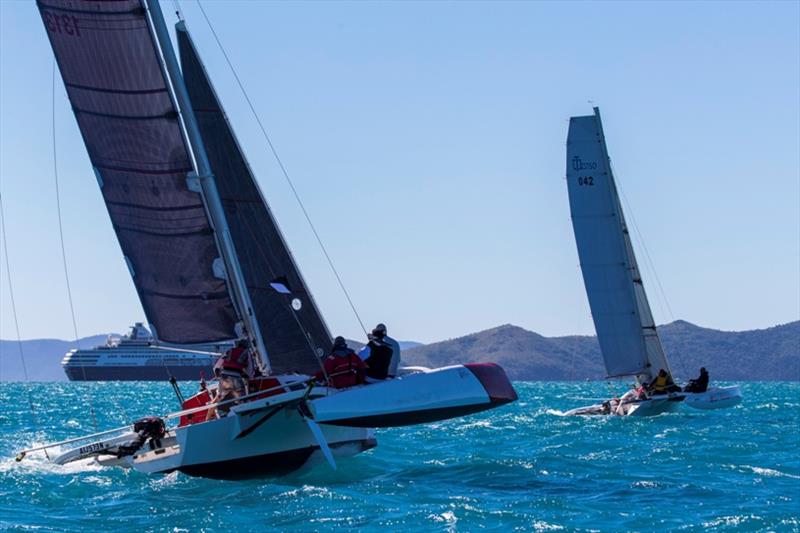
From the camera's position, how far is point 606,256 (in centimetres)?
3553

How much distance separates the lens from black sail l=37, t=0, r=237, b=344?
55.7 ft

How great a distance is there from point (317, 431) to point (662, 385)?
19499 mm

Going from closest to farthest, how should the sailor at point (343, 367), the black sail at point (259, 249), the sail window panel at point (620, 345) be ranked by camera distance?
the sailor at point (343, 367) < the black sail at point (259, 249) < the sail window panel at point (620, 345)

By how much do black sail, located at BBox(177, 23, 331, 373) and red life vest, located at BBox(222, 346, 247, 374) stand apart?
1269mm

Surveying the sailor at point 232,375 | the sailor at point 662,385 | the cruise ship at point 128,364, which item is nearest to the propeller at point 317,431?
the sailor at point 232,375

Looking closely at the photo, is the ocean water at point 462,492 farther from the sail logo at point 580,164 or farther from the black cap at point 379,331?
the sail logo at point 580,164

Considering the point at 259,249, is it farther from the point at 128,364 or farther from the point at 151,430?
the point at 128,364

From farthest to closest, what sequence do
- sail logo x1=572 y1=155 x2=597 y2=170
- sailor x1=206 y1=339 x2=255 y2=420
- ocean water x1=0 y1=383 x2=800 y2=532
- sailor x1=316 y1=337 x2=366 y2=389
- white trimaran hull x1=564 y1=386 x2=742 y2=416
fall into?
sail logo x1=572 y1=155 x2=597 y2=170
white trimaran hull x1=564 y1=386 x2=742 y2=416
sailor x1=316 y1=337 x2=366 y2=389
sailor x1=206 y1=339 x2=255 y2=420
ocean water x1=0 y1=383 x2=800 y2=532

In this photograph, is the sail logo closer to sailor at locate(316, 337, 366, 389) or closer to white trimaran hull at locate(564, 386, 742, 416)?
white trimaran hull at locate(564, 386, 742, 416)

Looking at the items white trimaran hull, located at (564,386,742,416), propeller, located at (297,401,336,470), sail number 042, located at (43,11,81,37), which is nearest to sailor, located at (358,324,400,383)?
propeller, located at (297,401,336,470)

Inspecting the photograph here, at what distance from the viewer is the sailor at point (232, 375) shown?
16.3 meters

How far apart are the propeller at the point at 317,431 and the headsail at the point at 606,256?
20792 millimetres

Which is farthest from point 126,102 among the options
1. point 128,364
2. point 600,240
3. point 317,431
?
point 128,364

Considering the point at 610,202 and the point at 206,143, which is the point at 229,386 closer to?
the point at 206,143
